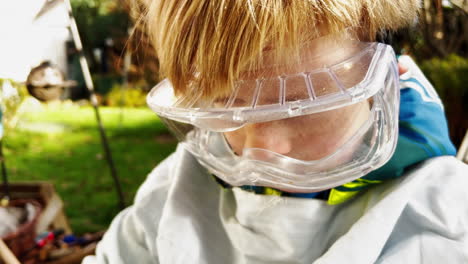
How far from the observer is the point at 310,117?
25.4 inches

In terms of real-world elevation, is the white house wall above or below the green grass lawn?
above

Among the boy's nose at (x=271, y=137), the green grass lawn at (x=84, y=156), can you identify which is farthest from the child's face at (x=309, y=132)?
→ the green grass lawn at (x=84, y=156)

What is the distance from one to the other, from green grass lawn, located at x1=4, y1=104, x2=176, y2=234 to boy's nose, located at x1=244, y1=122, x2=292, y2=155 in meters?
2.31

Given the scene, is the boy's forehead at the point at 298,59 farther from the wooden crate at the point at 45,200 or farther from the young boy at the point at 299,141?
the wooden crate at the point at 45,200

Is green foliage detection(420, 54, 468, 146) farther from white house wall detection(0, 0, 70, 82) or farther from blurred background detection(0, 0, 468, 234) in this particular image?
white house wall detection(0, 0, 70, 82)

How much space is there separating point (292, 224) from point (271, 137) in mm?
191

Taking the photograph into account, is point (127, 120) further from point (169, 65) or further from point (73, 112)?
point (169, 65)

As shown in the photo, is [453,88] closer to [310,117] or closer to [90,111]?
[310,117]

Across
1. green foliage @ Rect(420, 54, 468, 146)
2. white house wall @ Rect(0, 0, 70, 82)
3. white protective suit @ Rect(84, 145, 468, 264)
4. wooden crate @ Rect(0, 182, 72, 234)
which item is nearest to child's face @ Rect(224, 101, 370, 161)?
white protective suit @ Rect(84, 145, 468, 264)

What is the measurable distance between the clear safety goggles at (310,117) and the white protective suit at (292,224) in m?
0.07

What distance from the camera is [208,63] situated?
0.59m

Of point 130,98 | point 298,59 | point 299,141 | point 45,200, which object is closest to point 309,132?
point 299,141

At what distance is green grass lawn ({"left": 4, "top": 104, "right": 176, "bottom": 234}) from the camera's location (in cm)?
318

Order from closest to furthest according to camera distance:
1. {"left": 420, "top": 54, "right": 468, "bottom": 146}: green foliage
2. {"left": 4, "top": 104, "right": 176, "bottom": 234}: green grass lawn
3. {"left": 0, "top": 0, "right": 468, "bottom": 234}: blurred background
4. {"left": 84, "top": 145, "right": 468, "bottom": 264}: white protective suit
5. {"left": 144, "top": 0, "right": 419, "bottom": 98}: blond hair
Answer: {"left": 144, "top": 0, "right": 419, "bottom": 98}: blond hair → {"left": 84, "top": 145, "right": 468, "bottom": 264}: white protective suit → {"left": 0, "top": 0, "right": 468, "bottom": 234}: blurred background → {"left": 420, "top": 54, "right": 468, "bottom": 146}: green foliage → {"left": 4, "top": 104, "right": 176, "bottom": 234}: green grass lawn
